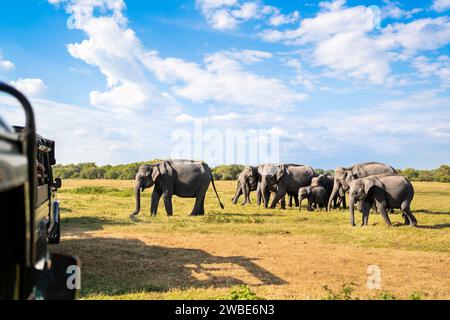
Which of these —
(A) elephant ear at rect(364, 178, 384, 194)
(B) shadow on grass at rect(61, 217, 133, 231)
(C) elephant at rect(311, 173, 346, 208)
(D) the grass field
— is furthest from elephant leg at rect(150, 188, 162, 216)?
(C) elephant at rect(311, 173, 346, 208)

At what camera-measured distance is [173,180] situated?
20500 mm

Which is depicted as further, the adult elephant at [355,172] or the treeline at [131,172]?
the treeline at [131,172]

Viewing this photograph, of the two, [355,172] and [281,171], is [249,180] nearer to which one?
[281,171]

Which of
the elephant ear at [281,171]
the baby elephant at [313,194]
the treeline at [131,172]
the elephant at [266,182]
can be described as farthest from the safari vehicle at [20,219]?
the treeline at [131,172]

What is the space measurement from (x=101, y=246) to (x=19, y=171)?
9.47m

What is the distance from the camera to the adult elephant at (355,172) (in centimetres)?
2430

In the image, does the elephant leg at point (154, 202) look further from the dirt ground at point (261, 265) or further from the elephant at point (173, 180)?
the dirt ground at point (261, 265)

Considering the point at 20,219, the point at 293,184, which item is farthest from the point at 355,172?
the point at 20,219

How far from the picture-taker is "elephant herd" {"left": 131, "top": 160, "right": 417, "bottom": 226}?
16875 mm

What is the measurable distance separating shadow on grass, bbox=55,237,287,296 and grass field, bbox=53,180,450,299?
19mm
